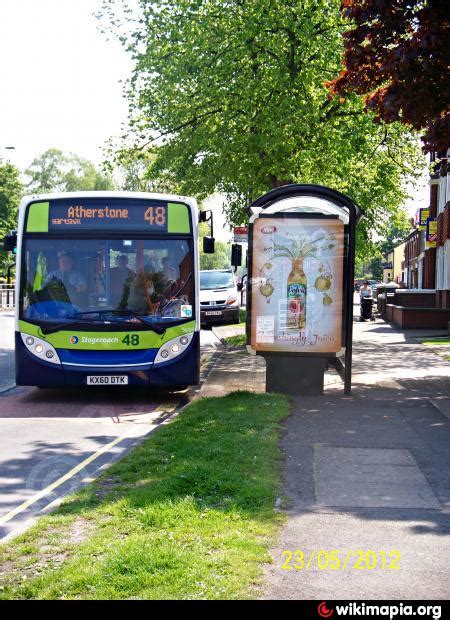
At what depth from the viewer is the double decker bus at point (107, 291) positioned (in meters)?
12.8

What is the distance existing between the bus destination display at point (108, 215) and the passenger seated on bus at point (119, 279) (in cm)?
55

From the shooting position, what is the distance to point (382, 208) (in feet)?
137

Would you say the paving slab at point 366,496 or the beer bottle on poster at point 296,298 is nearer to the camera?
the paving slab at point 366,496

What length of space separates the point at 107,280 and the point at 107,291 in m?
0.16

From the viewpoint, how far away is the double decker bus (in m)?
12.8

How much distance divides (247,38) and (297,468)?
15.9 m

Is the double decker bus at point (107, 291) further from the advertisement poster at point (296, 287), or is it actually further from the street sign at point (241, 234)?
the street sign at point (241, 234)

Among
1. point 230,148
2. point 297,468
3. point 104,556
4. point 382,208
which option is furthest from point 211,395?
point 382,208

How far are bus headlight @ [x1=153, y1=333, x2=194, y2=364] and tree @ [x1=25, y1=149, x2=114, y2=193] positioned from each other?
7233 cm

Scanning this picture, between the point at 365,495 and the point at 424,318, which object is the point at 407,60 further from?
the point at 424,318

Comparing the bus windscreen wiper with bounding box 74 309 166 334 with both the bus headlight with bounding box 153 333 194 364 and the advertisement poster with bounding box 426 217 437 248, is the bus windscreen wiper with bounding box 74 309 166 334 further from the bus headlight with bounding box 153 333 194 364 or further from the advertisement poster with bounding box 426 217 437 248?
A: the advertisement poster with bounding box 426 217 437 248

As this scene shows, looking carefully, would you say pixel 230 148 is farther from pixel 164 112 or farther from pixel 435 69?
pixel 435 69

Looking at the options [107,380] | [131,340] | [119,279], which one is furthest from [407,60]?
[107,380]
